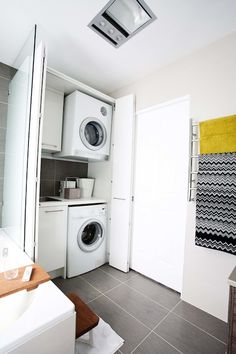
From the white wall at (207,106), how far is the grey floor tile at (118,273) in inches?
26.9

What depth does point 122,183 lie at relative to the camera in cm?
235

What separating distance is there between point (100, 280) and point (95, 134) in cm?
188

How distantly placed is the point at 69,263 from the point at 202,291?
1422 millimetres

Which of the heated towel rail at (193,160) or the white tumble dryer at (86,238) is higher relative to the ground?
the heated towel rail at (193,160)

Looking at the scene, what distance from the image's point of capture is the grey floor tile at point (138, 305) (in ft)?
5.03

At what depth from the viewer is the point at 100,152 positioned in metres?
2.46

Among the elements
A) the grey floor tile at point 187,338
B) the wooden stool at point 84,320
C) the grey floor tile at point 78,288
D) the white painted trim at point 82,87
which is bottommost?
the grey floor tile at point 187,338

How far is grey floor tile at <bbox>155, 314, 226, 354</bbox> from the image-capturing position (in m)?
1.26

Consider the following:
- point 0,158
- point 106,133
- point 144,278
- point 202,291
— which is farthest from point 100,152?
point 202,291

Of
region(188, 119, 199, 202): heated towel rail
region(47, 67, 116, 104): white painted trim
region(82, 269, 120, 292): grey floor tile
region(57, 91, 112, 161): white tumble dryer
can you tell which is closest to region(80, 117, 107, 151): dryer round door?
region(57, 91, 112, 161): white tumble dryer

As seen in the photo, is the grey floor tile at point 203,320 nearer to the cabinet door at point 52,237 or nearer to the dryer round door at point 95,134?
the cabinet door at point 52,237

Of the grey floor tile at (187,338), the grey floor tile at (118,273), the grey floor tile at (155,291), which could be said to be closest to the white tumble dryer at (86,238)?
the grey floor tile at (118,273)

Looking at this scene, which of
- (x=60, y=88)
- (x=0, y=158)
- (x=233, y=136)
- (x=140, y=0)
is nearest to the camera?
(x=140, y=0)

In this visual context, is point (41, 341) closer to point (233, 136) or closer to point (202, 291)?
point (202, 291)
